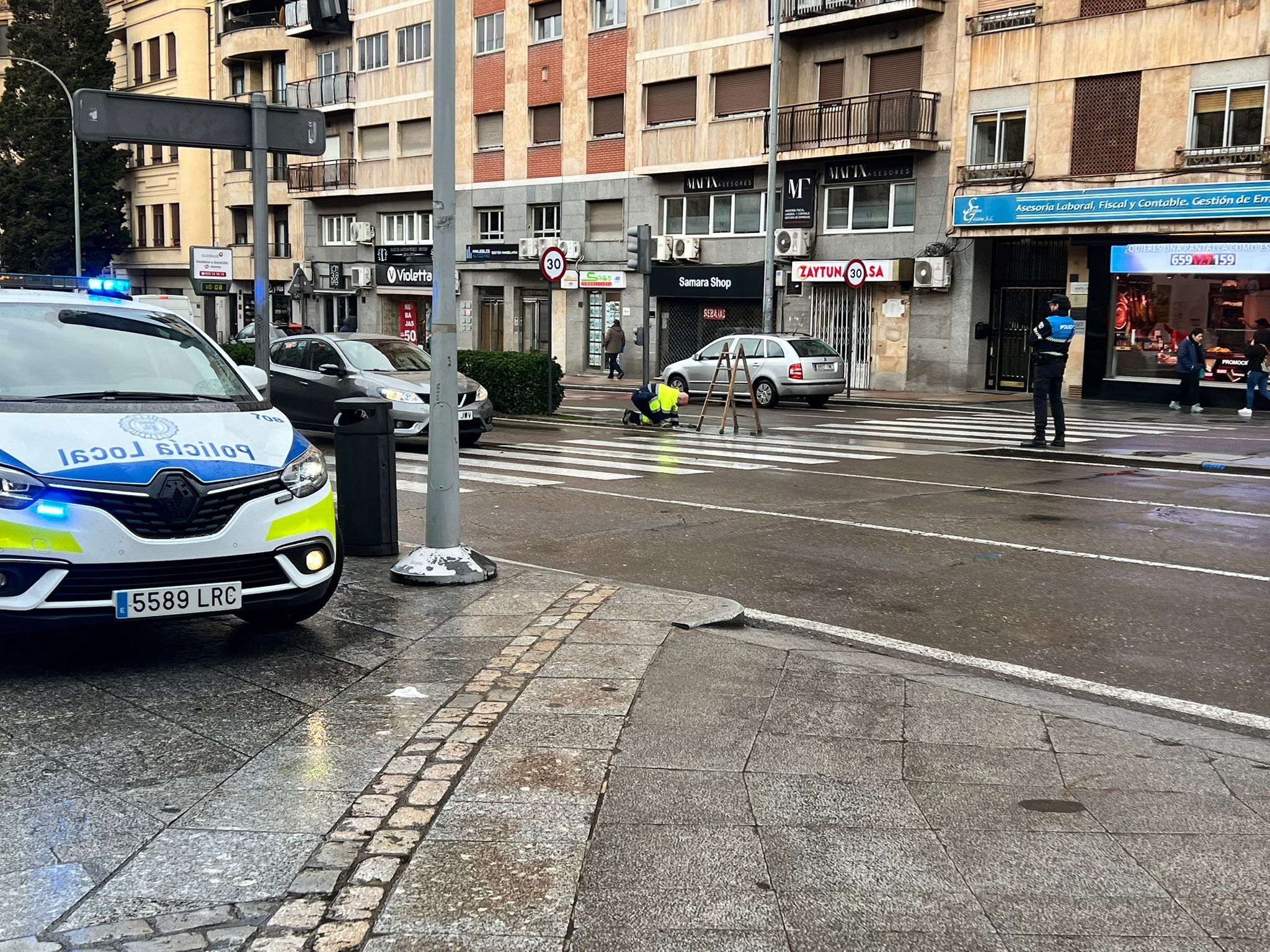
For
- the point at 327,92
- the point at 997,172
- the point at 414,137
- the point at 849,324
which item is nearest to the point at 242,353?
the point at 849,324

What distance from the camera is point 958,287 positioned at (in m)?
31.3

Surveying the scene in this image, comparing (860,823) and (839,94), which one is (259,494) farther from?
(839,94)

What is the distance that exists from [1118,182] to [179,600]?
85.7 feet

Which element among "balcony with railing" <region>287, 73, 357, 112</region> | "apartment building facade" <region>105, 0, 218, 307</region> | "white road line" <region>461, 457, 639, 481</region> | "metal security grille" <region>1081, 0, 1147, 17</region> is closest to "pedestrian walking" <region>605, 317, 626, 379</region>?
"metal security grille" <region>1081, 0, 1147, 17</region>

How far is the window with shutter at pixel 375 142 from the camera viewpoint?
4753 centimetres

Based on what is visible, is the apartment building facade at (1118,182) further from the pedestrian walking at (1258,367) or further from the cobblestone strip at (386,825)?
the cobblestone strip at (386,825)

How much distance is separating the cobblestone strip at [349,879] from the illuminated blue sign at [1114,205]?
24.7 meters

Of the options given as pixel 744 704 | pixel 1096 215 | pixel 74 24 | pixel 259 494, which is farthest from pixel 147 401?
pixel 74 24

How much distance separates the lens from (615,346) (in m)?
37.7

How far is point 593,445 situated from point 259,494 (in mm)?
11795

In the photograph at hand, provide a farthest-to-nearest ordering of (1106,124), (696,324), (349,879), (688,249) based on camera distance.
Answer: (696,324)
(688,249)
(1106,124)
(349,879)

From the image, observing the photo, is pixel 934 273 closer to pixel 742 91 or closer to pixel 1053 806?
pixel 742 91

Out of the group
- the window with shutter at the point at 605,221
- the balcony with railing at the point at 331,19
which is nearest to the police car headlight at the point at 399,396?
the balcony with railing at the point at 331,19

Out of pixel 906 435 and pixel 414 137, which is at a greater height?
pixel 414 137
